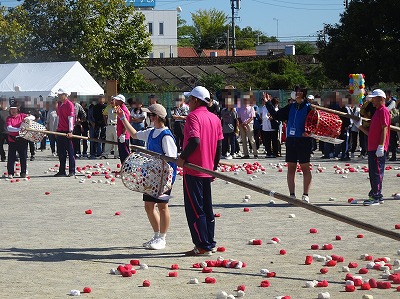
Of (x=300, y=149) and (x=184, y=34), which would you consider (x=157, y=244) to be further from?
(x=184, y=34)

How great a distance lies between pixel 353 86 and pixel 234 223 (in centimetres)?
1604

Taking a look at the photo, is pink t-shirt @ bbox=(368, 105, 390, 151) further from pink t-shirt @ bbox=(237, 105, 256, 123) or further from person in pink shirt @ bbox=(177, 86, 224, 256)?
pink t-shirt @ bbox=(237, 105, 256, 123)

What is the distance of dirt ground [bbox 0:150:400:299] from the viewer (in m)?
9.02

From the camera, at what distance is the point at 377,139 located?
15.2 m

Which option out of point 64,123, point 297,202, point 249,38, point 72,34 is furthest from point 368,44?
point 249,38

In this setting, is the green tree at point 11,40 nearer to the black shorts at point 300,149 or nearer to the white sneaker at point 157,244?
the black shorts at point 300,149

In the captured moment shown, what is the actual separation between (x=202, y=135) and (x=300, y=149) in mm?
4752

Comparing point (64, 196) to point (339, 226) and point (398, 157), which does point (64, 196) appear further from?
point (398, 157)

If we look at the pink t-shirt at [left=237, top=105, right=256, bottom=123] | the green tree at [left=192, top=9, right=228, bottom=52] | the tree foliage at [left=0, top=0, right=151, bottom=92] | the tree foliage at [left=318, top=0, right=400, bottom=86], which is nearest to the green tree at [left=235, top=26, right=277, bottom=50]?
the green tree at [left=192, top=9, right=228, bottom=52]

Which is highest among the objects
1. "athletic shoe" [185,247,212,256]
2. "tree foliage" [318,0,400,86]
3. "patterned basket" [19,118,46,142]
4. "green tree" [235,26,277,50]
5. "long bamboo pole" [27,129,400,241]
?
"green tree" [235,26,277,50]

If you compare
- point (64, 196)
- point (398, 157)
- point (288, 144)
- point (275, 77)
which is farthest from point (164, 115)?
point (275, 77)

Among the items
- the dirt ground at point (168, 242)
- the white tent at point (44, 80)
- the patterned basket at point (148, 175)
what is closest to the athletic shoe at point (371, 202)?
the dirt ground at point (168, 242)

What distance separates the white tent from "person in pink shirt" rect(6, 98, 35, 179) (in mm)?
13750

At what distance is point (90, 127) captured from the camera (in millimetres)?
30453
